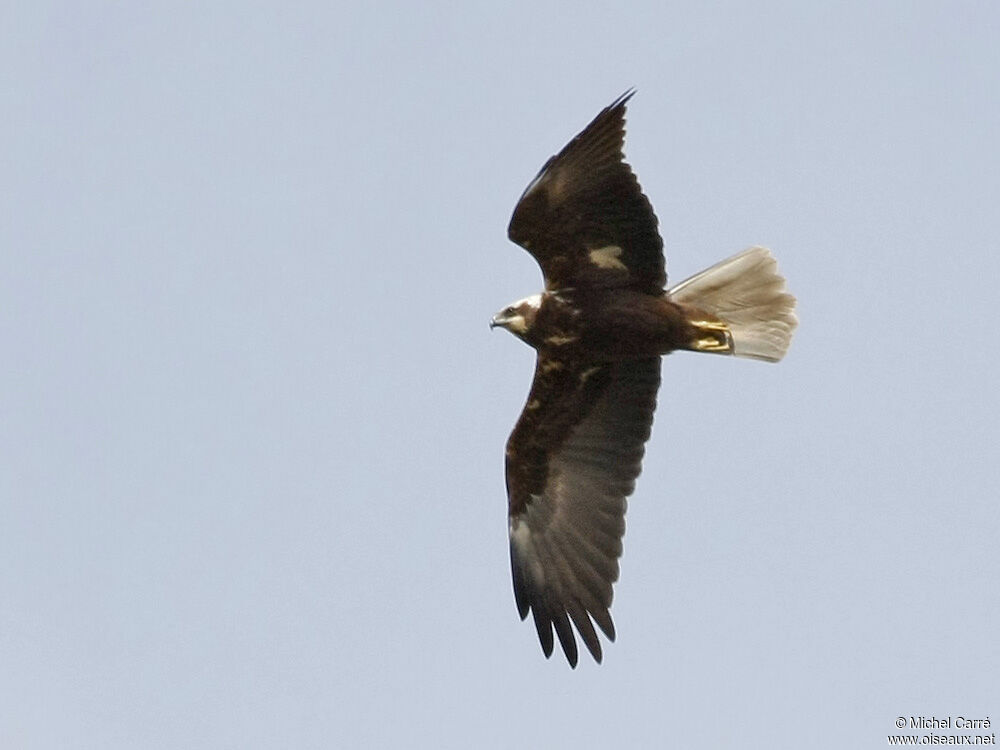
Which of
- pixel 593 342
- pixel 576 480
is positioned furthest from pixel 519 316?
pixel 576 480

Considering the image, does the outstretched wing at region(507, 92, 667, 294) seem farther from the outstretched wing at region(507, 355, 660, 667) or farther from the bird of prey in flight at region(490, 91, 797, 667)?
the outstretched wing at region(507, 355, 660, 667)

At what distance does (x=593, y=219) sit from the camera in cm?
962

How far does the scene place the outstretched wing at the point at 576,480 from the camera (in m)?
10.5

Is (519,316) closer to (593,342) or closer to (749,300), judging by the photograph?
(593,342)

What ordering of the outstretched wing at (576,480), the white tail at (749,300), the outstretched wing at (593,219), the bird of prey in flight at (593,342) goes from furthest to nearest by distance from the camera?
1. the outstretched wing at (576,480)
2. the white tail at (749,300)
3. the bird of prey in flight at (593,342)
4. the outstretched wing at (593,219)

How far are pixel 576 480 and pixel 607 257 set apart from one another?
5.72ft

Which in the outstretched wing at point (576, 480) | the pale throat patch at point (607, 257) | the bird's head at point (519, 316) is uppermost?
the pale throat patch at point (607, 257)

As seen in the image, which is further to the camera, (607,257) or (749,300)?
(749,300)

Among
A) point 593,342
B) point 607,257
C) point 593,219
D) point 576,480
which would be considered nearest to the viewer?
point 593,219

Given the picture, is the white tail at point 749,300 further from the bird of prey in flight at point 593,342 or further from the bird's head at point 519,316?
the bird's head at point 519,316

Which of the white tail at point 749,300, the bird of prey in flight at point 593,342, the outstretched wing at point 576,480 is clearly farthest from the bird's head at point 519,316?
the white tail at point 749,300

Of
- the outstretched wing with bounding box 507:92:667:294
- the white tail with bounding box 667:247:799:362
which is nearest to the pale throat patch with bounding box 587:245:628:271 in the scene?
the outstretched wing with bounding box 507:92:667:294

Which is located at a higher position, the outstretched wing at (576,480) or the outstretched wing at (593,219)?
the outstretched wing at (593,219)

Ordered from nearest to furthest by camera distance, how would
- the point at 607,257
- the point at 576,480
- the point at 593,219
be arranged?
the point at 593,219, the point at 607,257, the point at 576,480
